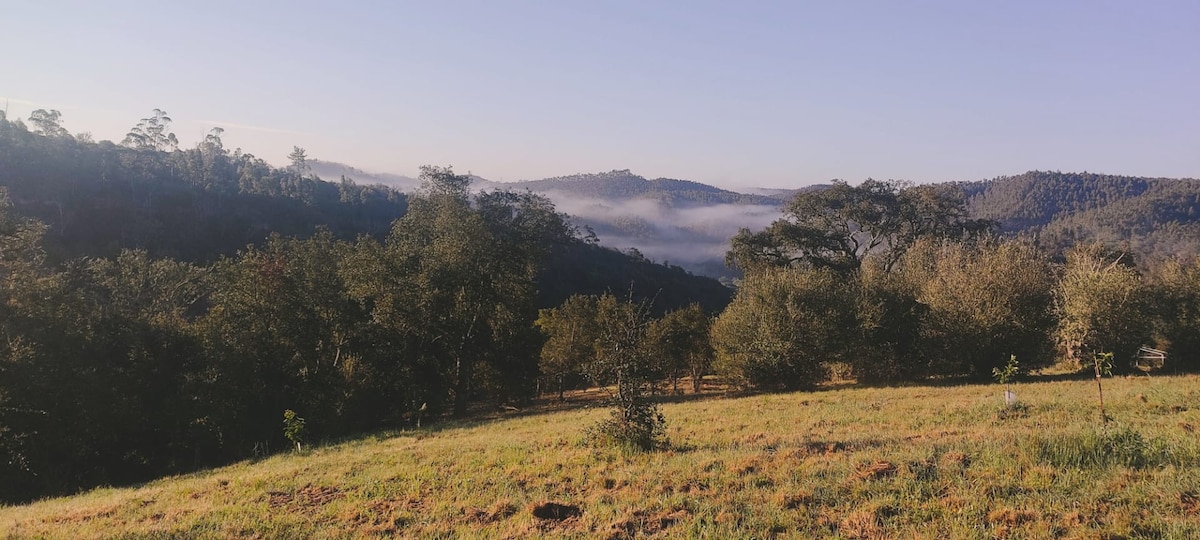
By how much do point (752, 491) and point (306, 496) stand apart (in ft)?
28.0

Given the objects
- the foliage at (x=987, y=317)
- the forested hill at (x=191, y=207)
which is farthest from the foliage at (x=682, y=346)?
the forested hill at (x=191, y=207)

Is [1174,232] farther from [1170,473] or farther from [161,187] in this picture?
[161,187]

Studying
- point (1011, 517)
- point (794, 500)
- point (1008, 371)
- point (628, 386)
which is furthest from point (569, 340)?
point (1011, 517)

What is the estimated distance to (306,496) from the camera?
11.4m

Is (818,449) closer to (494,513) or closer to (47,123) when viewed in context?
(494,513)

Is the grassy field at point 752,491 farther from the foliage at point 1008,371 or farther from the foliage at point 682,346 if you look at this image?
the foliage at point 682,346

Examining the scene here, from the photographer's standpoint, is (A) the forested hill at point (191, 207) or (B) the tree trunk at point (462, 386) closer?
(B) the tree trunk at point (462, 386)

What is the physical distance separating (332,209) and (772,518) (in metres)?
161

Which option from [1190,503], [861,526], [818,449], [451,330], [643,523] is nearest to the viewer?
[1190,503]

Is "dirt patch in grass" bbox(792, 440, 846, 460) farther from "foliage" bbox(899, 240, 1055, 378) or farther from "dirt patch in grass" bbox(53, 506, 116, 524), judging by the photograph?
"foliage" bbox(899, 240, 1055, 378)

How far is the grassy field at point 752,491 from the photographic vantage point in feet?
24.7

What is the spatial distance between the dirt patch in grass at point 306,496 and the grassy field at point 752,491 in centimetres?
6

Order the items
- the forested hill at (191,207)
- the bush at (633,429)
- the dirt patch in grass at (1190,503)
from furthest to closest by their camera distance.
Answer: the forested hill at (191,207), the bush at (633,429), the dirt patch in grass at (1190,503)

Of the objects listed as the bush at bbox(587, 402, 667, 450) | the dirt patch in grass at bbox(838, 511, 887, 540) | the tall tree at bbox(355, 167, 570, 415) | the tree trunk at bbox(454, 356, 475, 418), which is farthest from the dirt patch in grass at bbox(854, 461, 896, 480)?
the tree trunk at bbox(454, 356, 475, 418)
